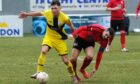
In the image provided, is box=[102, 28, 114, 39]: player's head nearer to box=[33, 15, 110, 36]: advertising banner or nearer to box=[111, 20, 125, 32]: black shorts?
box=[111, 20, 125, 32]: black shorts

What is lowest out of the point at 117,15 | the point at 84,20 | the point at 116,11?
the point at 84,20

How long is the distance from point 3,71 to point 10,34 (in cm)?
1550

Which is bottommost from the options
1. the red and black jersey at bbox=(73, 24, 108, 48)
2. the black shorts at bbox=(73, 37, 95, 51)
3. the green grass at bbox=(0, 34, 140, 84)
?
the green grass at bbox=(0, 34, 140, 84)

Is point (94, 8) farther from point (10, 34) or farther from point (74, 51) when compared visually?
point (74, 51)

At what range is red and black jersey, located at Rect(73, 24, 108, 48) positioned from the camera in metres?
12.3

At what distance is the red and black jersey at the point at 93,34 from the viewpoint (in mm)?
12289

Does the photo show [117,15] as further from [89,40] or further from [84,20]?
[84,20]

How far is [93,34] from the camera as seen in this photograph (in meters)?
12.4

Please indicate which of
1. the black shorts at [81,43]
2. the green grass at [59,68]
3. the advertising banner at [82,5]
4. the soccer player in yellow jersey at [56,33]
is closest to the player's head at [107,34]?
the black shorts at [81,43]

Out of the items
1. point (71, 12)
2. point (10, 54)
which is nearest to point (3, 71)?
point (10, 54)

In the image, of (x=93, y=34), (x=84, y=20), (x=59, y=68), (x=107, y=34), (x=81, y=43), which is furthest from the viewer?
(x=84, y=20)

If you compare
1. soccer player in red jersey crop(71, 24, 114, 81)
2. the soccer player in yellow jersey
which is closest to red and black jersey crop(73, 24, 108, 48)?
soccer player in red jersey crop(71, 24, 114, 81)

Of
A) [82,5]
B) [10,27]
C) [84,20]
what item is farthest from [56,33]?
[82,5]

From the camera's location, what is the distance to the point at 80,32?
1254cm
